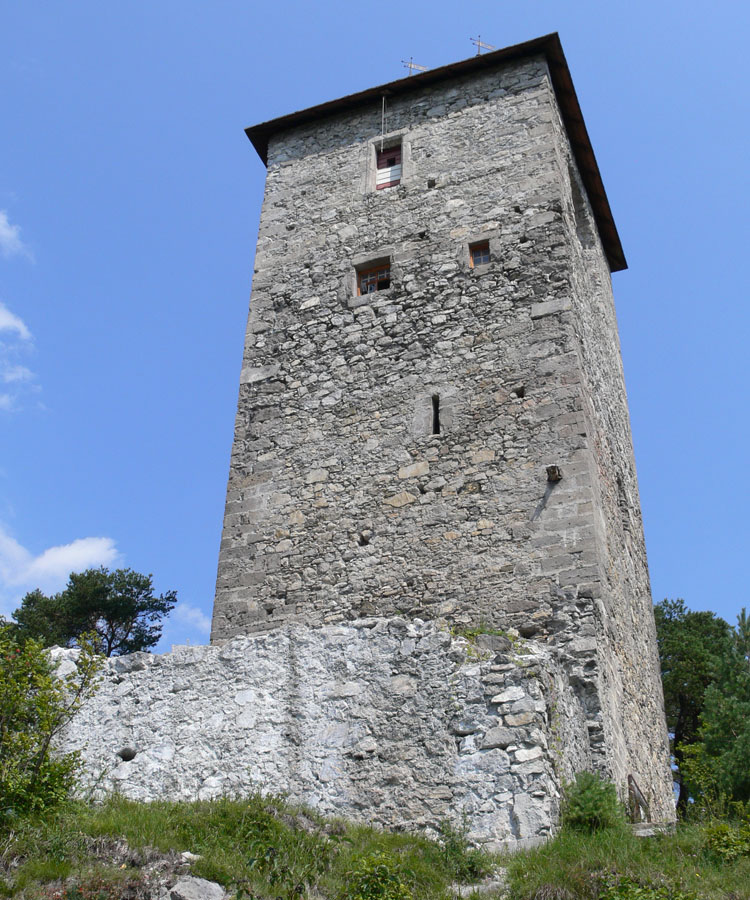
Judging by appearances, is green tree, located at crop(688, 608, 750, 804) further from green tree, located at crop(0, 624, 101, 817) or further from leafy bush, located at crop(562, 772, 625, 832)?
green tree, located at crop(0, 624, 101, 817)

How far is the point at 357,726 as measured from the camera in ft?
28.1

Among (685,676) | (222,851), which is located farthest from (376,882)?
(685,676)

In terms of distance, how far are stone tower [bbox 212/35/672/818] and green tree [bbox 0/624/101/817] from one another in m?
3.16

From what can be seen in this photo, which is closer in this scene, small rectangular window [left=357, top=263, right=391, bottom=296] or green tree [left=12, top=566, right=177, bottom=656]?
small rectangular window [left=357, top=263, right=391, bottom=296]

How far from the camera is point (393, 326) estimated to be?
12.0 meters

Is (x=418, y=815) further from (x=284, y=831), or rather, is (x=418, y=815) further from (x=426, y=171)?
(x=426, y=171)

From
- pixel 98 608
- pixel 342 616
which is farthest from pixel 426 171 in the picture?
pixel 98 608

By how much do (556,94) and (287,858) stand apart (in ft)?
38.1

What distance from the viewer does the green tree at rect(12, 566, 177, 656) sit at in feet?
81.6

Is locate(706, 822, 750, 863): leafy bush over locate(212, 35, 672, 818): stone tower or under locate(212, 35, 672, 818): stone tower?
under

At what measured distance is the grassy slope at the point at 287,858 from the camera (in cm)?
632

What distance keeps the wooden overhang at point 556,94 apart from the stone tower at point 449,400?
45mm

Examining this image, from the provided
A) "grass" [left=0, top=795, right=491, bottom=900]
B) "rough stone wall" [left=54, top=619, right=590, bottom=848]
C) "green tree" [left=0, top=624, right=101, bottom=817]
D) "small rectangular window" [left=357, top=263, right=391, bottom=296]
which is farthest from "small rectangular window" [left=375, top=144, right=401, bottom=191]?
"grass" [left=0, top=795, right=491, bottom=900]

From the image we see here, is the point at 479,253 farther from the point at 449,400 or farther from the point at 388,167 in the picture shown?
the point at 388,167
